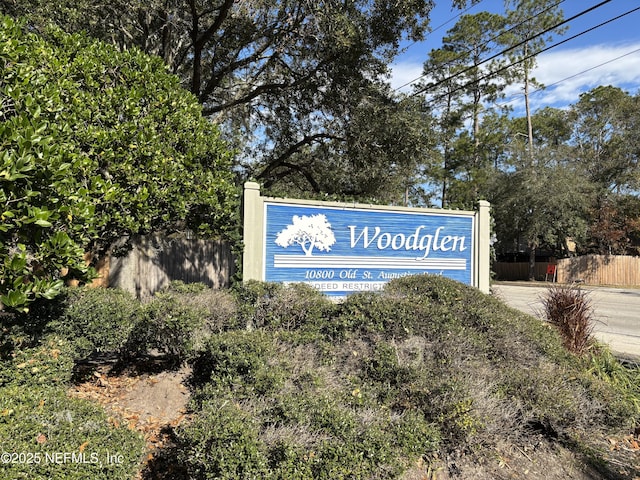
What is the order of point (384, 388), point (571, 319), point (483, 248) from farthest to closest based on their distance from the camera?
point (483, 248) < point (571, 319) < point (384, 388)

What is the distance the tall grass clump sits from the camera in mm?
5914

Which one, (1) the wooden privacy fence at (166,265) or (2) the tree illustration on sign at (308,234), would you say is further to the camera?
(1) the wooden privacy fence at (166,265)

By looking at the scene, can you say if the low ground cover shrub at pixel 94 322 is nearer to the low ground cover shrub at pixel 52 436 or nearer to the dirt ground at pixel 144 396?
the dirt ground at pixel 144 396

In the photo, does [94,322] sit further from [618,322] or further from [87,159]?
[618,322]

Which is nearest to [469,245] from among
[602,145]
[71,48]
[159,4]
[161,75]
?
[161,75]

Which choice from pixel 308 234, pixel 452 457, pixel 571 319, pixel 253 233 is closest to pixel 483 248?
pixel 571 319

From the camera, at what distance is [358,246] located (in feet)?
24.6

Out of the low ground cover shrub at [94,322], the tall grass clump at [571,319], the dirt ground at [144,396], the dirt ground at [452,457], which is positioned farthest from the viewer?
the tall grass clump at [571,319]

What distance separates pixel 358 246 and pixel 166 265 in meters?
5.78

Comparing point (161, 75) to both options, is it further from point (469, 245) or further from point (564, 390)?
point (469, 245)

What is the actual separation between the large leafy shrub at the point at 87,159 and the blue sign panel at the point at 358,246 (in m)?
0.94

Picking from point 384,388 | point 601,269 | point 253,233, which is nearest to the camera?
point 384,388

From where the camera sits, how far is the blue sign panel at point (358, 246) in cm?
696

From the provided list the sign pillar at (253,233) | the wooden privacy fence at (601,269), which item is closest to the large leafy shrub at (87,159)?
the sign pillar at (253,233)
